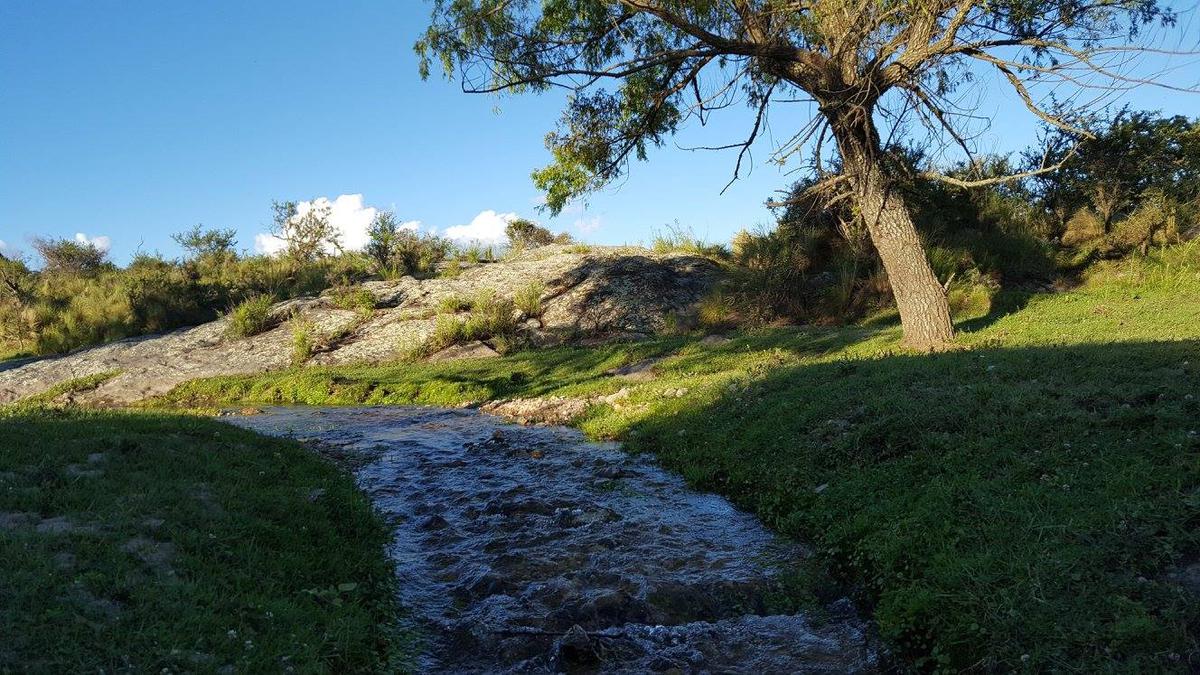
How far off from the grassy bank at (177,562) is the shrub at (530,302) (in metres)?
15.2

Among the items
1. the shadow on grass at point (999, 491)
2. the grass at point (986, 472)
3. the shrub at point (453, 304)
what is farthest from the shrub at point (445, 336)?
the shadow on grass at point (999, 491)

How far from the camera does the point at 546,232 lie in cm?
4497

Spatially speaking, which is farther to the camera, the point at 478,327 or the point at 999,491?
the point at 478,327

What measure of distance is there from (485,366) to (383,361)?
4.38 metres

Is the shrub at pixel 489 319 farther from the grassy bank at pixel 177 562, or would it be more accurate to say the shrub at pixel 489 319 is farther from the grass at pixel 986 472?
the grassy bank at pixel 177 562

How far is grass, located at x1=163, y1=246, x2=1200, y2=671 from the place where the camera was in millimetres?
4133

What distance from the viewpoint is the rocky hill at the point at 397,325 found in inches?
786

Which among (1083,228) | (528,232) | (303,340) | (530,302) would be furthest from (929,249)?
(528,232)

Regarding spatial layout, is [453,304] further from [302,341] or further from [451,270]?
[451,270]

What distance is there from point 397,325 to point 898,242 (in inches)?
605

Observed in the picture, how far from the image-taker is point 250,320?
22.9 meters

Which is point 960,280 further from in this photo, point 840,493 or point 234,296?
point 234,296

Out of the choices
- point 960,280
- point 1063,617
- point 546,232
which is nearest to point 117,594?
point 1063,617

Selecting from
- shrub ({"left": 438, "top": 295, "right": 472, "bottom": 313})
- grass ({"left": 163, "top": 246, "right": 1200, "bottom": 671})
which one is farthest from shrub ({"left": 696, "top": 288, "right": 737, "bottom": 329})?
shrub ({"left": 438, "top": 295, "right": 472, "bottom": 313})
